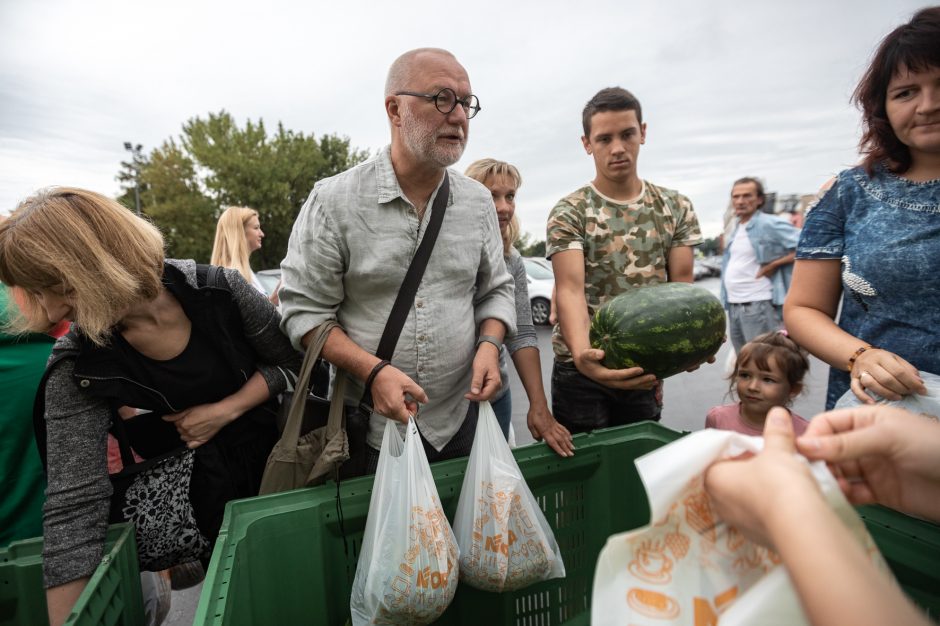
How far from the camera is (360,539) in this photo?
5.36 ft

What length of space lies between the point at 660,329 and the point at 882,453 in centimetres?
99

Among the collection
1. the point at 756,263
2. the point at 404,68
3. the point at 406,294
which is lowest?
the point at 756,263

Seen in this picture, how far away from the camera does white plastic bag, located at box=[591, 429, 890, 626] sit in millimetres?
836

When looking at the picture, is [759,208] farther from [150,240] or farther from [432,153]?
[150,240]

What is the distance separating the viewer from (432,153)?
73.2 inches

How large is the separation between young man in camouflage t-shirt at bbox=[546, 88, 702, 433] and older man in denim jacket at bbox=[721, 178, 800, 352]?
299 centimetres

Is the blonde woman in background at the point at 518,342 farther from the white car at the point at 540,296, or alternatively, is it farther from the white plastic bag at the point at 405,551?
A: the white car at the point at 540,296

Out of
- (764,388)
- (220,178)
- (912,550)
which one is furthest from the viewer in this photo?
(220,178)

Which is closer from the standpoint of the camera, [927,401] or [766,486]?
[766,486]

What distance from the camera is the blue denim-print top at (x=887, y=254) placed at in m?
1.43

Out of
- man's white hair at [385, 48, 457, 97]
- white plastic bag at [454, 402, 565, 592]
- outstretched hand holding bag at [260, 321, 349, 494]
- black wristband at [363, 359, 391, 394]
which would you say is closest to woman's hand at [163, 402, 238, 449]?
outstretched hand holding bag at [260, 321, 349, 494]

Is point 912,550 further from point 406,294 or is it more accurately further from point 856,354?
point 406,294

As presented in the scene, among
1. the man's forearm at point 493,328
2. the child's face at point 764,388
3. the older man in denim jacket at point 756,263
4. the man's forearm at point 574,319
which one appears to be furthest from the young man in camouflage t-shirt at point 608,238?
the older man in denim jacket at point 756,263

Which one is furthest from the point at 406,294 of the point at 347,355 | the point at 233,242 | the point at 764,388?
the point at 233,242
